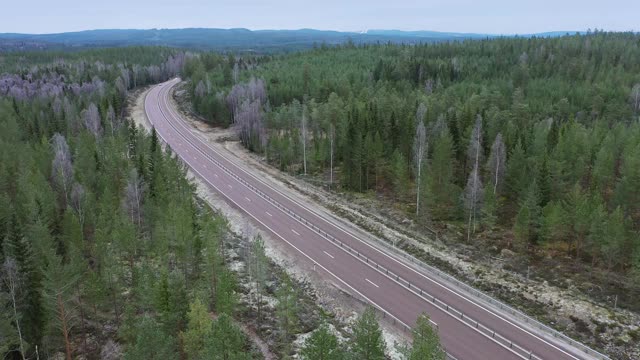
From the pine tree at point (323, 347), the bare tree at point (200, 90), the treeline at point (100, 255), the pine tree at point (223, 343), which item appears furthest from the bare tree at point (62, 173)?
the bare tree at point (200, 90)

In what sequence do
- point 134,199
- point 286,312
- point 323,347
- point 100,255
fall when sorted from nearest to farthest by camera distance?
point 323,347 → point 286,312 → point 100,255 → point 134,199

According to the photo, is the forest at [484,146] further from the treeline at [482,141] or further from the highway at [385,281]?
the highway at [385,281]

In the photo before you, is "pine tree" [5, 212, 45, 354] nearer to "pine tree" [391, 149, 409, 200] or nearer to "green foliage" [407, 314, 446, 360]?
"green foliage" [407, 314, 446, 360]

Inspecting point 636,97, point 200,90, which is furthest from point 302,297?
point 636,97

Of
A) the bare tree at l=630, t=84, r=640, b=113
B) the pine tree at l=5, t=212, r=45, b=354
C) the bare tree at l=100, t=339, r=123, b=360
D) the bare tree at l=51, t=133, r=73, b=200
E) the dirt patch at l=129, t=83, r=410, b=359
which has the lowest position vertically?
the bare tree at l=100, t=339, r=123, b=360

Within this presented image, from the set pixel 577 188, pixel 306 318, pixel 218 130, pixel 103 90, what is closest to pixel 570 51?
pixel 218 130

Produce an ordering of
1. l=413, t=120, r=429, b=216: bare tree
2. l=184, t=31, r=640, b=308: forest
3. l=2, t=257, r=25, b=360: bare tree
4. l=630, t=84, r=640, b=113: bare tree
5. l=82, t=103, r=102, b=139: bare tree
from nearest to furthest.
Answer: l=2, t=257, r=25, b=360: bare tree
l=184, t=31, r=640, b=308: forest
l=413, t=120, r=429, b=216: bare tree
l=82, t=103, r=102, b=139: bare tree
l=630, t=84, r=640, b=113: bare tree

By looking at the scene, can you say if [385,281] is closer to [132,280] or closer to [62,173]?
[132,280]

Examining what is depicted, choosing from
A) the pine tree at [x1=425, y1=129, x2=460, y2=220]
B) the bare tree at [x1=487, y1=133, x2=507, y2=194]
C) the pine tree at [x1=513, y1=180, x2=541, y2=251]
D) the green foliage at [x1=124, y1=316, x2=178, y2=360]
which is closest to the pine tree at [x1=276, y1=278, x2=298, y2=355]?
the green foliage at [x1=124, y1=316, x2=178, y2=360]
